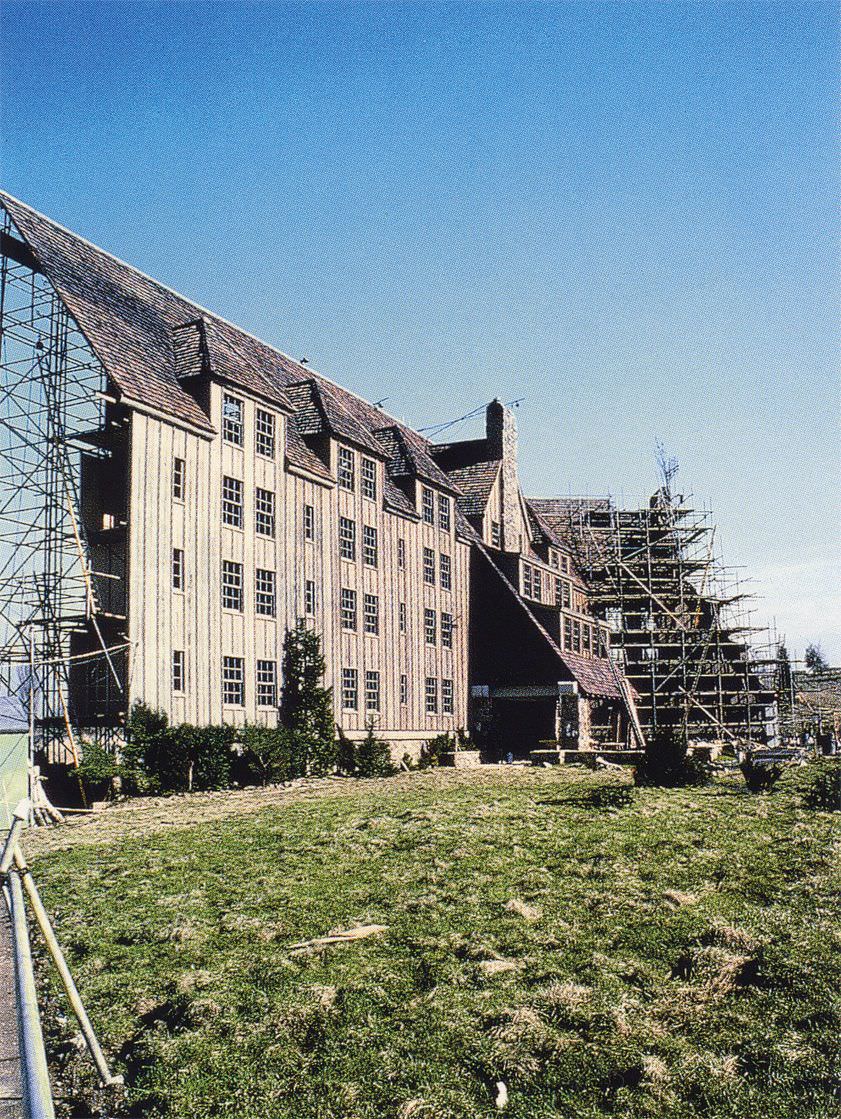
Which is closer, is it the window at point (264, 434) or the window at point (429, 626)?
the window at point (264, 434)

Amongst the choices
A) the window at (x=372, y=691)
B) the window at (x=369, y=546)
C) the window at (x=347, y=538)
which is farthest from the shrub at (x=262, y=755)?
the window at (x=369, y=546)

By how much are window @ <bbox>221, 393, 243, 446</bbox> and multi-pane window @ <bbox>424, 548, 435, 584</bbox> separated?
1439 centimetres

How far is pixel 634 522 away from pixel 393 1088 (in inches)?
2529

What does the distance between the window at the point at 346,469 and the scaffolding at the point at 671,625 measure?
27781mm

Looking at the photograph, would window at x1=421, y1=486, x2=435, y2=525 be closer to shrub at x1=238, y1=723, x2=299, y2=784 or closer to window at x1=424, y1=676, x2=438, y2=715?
window at x1=424, y1=676, x2=438, y2=715

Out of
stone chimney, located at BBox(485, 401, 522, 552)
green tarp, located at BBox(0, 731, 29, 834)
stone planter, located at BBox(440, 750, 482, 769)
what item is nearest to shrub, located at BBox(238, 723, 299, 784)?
green tarp, located at BBox(0, 731, 29, 834)

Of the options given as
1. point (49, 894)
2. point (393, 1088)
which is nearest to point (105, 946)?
point (49, 894)

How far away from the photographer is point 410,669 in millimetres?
41625

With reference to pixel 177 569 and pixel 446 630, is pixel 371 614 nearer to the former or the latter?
pixel 446 630

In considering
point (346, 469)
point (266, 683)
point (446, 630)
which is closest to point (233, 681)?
point (266, 683)

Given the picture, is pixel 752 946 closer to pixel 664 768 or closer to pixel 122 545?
pixel 664 768

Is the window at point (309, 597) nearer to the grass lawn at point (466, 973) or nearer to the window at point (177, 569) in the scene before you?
the window at point (177, 569)

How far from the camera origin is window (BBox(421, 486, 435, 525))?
44625mm

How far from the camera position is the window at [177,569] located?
1110 inches
